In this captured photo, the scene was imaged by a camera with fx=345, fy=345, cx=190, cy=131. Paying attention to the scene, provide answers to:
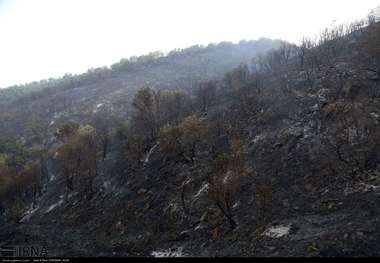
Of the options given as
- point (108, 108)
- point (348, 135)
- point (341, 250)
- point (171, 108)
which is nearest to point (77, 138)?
point (171, 108)

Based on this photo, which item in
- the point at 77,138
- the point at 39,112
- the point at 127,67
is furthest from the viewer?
the point at 127,67

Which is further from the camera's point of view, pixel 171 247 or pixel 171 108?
pixel 171 108

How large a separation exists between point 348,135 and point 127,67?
475ft

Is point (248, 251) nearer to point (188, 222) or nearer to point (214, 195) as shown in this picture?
point (214, 195)

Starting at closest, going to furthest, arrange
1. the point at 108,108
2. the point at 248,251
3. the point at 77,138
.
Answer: the point at 248,251 < the point at 77,138 < the point at 108,108

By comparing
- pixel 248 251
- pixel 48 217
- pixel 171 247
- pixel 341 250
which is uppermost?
pixel 341 250

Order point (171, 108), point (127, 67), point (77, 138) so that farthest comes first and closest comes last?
point (127, 67) < point (171, 108) < point (77, 138)

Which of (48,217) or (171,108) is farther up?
(171,108)

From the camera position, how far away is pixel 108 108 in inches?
4326

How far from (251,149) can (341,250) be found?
2192 cm

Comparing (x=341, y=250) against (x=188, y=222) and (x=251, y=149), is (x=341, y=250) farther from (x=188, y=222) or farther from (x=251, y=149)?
(x=251, y=149)

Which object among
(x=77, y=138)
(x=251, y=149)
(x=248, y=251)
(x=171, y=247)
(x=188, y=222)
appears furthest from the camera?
(x=77, y=138)

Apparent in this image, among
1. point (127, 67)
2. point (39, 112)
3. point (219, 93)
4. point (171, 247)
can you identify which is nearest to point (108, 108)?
point (39, 112)

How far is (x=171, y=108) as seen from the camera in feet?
206
